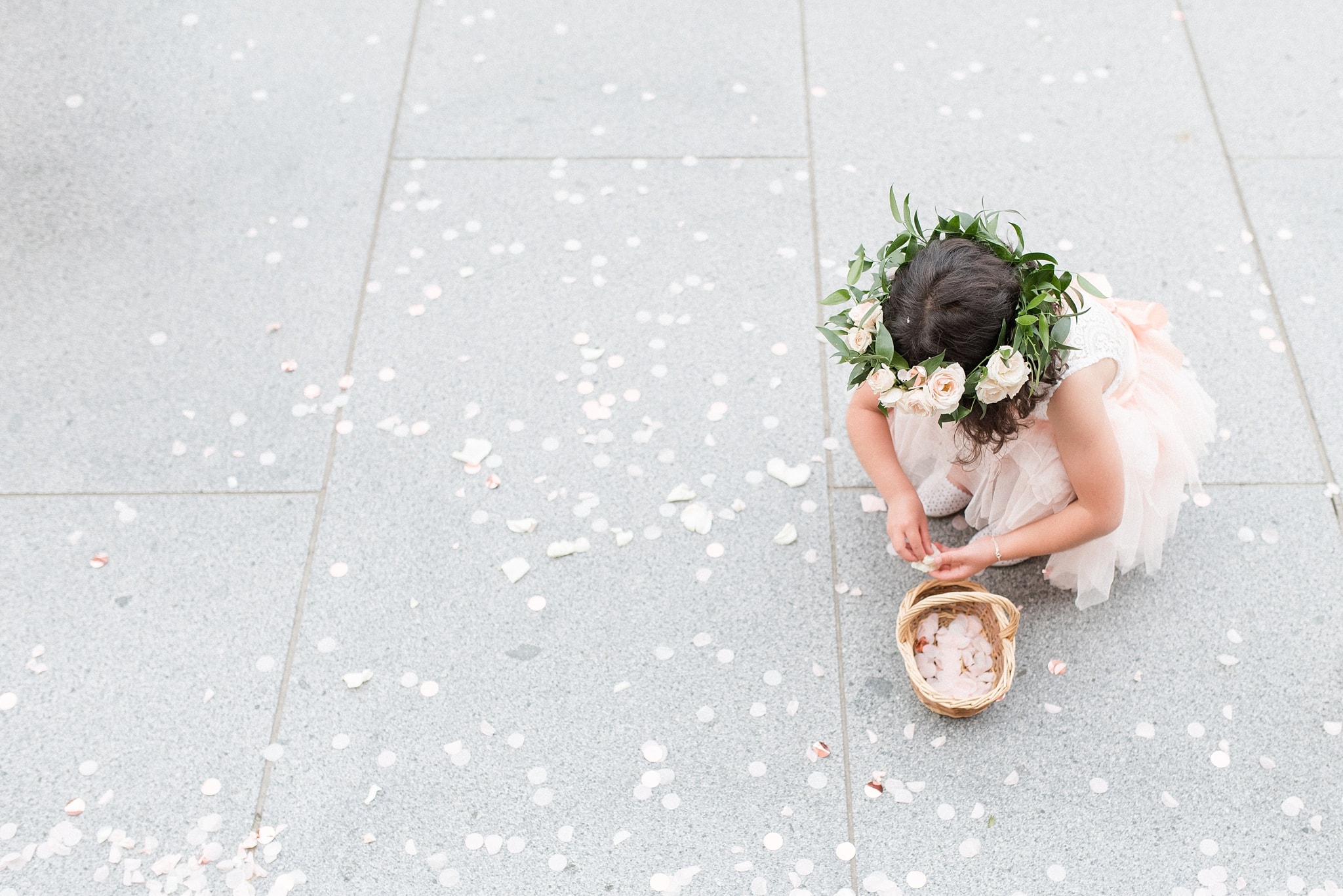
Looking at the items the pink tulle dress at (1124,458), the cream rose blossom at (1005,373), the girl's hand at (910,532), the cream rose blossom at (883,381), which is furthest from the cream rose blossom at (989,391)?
the girl's hand at (910,532)

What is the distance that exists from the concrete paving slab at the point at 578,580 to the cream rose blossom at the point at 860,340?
70 centimetres

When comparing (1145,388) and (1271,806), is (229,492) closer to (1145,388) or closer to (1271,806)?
(1145,388)

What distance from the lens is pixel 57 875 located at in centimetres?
200

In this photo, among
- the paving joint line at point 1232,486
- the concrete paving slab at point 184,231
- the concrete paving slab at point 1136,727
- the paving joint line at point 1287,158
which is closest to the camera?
the concrete paving slab at point 1136,727

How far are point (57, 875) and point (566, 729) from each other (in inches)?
37.4

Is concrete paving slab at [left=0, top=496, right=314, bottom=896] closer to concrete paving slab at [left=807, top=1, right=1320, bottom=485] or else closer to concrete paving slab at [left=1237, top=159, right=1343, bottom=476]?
concrete paving slab at [left=807, top=1, right=1320, bottom=485]

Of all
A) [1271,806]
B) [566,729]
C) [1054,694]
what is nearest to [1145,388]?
[1054,694]

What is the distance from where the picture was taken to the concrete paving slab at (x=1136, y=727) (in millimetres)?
1978

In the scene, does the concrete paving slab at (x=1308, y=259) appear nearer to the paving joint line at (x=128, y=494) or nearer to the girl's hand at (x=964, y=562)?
the girl's hand at (x=964, y=562)

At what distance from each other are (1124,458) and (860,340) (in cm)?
63

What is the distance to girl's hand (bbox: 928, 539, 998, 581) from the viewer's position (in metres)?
2.07

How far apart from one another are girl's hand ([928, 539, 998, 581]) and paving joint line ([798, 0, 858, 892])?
272 millimetres

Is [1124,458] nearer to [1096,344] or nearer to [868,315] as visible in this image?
[1096,344]

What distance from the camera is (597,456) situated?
2.48 meters
